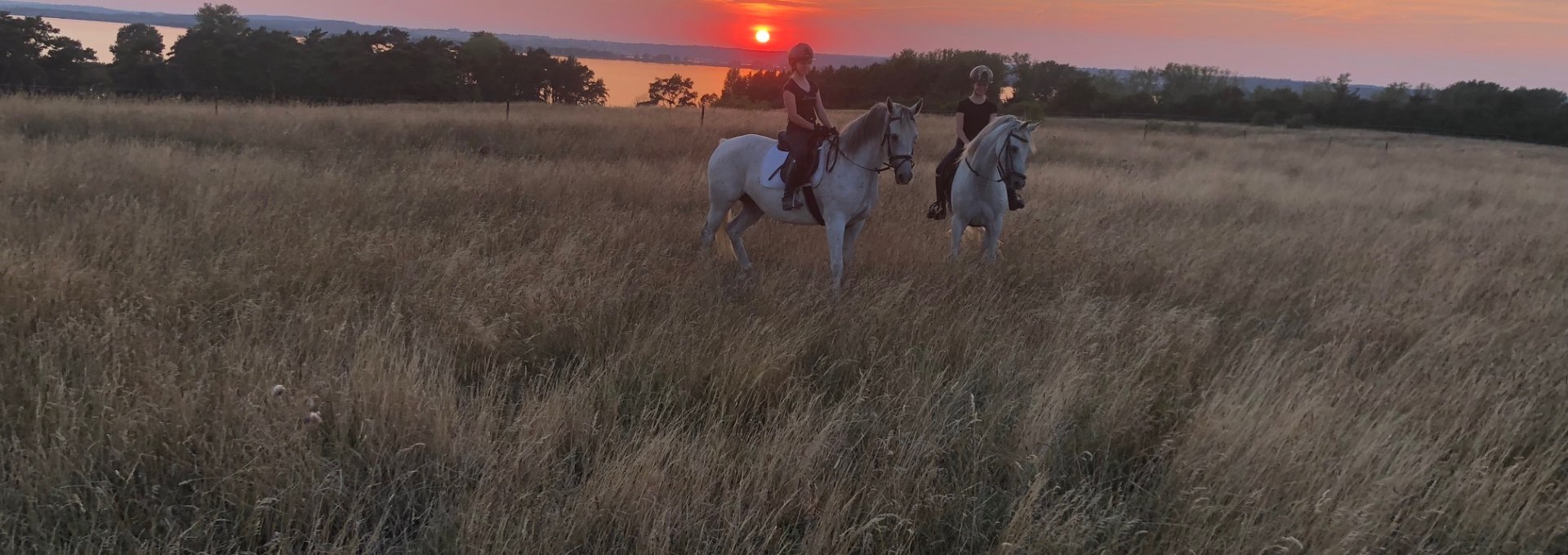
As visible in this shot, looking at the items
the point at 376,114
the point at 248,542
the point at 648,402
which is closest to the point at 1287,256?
the point at 648,402

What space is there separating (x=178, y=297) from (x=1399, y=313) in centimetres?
900

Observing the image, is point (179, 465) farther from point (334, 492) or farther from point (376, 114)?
point (376, 114)

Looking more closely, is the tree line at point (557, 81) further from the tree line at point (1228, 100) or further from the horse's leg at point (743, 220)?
the horse's leg at point (743, 220)

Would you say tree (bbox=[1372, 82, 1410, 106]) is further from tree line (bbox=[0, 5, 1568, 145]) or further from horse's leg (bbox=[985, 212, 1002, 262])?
horse's leg (bbox=[985, 212, 1002, 262])

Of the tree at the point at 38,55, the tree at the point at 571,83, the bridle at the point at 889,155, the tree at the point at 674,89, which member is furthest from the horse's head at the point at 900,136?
the tree at the point at 674,89

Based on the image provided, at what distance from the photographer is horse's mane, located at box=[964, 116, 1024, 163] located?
635 cm

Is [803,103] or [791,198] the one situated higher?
[803,103]

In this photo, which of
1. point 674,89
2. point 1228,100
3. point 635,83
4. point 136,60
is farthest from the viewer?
point 635,83

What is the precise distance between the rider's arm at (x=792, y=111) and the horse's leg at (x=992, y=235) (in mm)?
Answer: 2070

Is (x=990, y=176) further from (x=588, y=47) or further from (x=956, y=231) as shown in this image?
(x=588, y=47)

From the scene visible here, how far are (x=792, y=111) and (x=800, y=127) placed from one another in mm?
150

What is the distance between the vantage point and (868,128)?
5711mm

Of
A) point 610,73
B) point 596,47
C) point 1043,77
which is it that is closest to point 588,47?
point 596,47

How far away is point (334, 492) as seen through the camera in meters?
2.62
